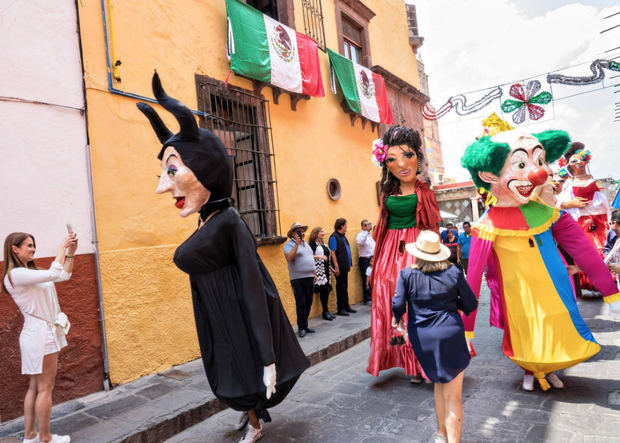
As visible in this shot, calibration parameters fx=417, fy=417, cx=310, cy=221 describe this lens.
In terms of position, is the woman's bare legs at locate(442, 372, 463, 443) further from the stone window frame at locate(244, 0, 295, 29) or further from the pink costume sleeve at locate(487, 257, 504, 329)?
the stone window frame at locate(244, 0, 295, 29)

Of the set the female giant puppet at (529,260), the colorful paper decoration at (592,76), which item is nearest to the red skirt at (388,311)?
the female giant puppet at (529,260)

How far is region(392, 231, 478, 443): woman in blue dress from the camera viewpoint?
252 centimetres

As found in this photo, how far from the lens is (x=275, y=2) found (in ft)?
24.5

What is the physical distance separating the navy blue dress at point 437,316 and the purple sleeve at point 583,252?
4.57ft

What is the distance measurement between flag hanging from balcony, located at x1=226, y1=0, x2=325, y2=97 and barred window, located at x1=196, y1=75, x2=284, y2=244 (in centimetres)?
40

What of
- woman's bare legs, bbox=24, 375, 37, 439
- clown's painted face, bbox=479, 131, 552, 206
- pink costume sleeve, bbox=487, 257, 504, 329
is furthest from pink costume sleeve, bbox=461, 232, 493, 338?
woman's bare legs, bbox=24, 375, 37, 439

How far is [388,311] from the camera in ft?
12.7

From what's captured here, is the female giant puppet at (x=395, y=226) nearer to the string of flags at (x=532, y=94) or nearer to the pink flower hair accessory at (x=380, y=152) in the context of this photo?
the pink flower hair accessory at (x=380, y=152)

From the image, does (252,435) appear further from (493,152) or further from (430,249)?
(493,152)

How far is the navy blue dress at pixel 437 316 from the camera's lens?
2.54 m

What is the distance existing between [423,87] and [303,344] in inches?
1470

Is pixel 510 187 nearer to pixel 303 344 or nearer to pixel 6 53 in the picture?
pixel 303 344

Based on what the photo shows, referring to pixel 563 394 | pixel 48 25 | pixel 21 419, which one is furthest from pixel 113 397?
pixel 563 394

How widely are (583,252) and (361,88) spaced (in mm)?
6352
